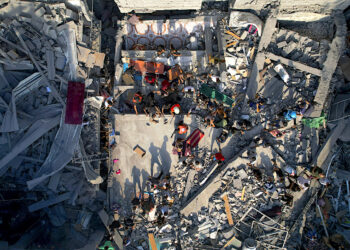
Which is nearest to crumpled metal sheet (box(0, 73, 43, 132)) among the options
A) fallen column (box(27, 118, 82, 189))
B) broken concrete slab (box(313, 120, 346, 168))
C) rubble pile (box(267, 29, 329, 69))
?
fallen column (box(27, 118, 82, 189))

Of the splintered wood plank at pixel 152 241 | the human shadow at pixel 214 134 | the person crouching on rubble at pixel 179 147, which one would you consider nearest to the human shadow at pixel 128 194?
the splintered wood plank at pixel 152 241

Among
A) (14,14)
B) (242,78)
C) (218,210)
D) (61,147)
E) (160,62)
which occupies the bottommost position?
(218,210)

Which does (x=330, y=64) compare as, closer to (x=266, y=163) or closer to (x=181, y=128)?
(x=266, y=163)

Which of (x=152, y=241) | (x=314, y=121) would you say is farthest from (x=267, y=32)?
(x=152, y=241)

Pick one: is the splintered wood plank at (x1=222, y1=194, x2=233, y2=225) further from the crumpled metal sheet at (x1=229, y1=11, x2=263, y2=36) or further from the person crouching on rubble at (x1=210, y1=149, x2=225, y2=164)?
the crumpled metal sheet at (x1=229, y1=11, x2=263, y2=36)

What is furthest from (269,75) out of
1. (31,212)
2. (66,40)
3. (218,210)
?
(31,212)

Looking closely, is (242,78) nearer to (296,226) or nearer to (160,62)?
(160,62)
